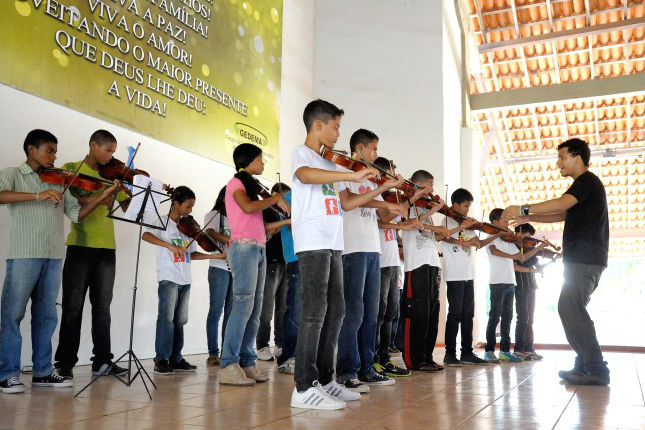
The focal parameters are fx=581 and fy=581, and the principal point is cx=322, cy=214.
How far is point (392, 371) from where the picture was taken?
156 inches

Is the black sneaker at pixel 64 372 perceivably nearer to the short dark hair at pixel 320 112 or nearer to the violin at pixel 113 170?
the violin at pixel 113 170

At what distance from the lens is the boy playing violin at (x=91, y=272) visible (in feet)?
11.7

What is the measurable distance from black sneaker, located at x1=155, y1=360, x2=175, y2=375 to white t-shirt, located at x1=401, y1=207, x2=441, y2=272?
72.8 inches

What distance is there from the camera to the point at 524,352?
5691 millimetres

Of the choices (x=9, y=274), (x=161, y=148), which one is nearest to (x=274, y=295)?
(x=161, y=148)

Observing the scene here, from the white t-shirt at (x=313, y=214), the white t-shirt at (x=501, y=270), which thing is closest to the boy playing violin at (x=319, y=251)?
the white t-shirt at (x=313, y=214)

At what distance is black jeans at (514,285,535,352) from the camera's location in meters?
5.79

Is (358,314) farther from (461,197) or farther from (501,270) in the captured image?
(501,270)

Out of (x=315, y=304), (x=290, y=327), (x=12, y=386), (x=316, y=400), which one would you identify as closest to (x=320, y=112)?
(x=315, y=304)

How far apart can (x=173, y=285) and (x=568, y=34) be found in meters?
9.60

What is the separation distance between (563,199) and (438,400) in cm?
185

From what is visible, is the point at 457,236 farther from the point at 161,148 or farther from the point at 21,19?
the point at 21,19

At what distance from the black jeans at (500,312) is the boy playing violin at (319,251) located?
2.84 m

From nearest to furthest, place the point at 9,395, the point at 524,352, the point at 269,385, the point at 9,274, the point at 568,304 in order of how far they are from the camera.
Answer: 1. the point at 9,395
2. the point at 9,274
3. the point at 269,385
4. the point at 568,304
5. the point at 524,352
